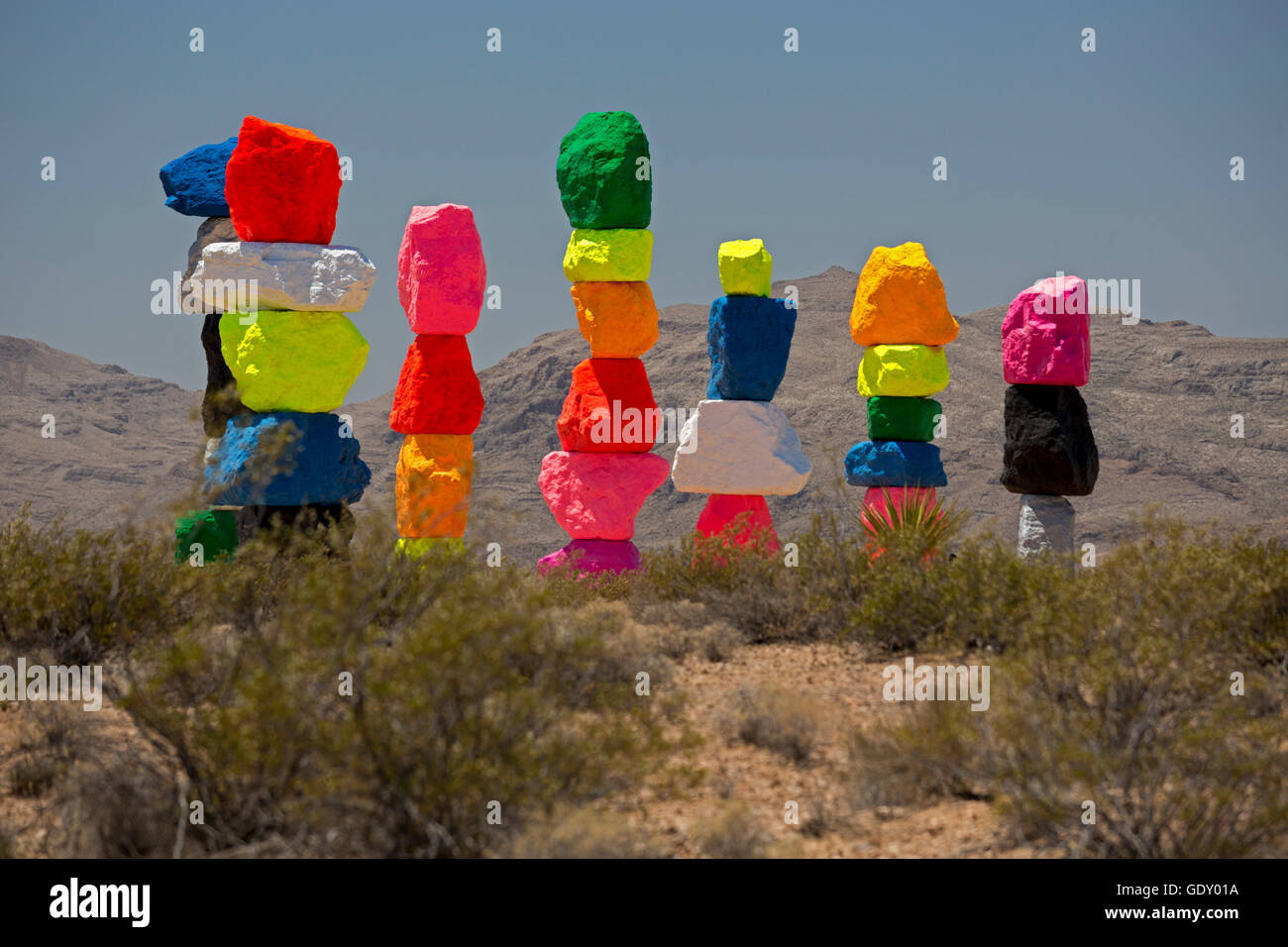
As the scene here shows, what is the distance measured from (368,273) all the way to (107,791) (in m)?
6.75

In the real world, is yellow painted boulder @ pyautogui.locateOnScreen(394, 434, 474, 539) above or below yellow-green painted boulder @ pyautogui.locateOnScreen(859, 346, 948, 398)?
below

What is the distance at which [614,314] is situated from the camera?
38.8ft

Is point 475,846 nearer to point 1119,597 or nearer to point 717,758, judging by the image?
point 717,758

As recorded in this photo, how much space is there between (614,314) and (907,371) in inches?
130

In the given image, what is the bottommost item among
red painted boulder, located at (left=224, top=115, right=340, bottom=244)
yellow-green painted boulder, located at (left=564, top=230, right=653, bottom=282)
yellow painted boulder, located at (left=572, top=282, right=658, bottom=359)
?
yellow painted boulder, located at (left=572, top=282, right=658, bottom=359)

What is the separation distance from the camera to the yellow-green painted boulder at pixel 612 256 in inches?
462

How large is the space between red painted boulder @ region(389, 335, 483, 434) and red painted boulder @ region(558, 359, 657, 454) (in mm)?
937

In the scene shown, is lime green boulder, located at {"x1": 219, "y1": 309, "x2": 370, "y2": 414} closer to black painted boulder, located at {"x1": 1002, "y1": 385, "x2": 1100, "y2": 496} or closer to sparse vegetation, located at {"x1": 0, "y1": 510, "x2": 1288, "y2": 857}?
sparse vegetation, located at {"x1": 0, "y1": 510, "x2": 1288, "y2": 857}

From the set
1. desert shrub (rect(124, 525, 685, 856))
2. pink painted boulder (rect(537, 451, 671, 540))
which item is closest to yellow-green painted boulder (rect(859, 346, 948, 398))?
pink painted boulder (rect(537, 451, 671, 540))

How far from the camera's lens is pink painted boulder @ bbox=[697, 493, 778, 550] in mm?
11094

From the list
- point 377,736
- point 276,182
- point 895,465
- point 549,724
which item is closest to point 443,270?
point 276,182

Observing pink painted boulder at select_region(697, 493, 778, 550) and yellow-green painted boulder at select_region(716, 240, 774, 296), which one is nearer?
pink painted boulder at select_region(697, 493, 778, 550)

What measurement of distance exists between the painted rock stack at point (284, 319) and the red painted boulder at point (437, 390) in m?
0.71
